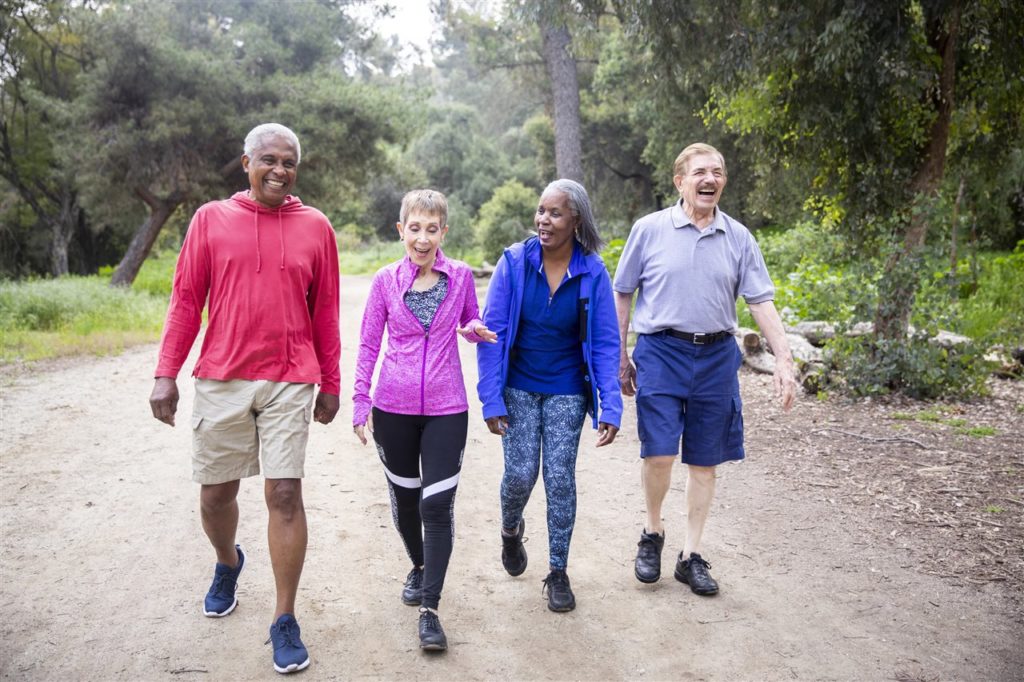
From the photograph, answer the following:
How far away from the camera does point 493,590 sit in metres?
4.14

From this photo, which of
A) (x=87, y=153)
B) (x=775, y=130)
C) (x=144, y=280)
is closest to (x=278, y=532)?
(x=775, y=130)

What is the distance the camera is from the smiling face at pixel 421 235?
3.66 meters

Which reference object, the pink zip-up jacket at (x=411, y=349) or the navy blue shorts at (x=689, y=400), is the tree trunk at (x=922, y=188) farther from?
the pink zip-up jacket at (x=411, y=349)

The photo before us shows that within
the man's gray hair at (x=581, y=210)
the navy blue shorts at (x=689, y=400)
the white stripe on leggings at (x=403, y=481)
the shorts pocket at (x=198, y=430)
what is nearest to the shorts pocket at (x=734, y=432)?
the navy blue shorts at (x=689, y=400)

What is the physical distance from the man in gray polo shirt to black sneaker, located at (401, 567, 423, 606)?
1104 mm

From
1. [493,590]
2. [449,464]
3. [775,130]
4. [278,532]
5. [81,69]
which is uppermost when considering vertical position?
[81,69]

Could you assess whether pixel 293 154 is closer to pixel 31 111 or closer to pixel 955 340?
pixel 955 340

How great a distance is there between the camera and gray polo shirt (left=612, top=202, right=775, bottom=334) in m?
4.04

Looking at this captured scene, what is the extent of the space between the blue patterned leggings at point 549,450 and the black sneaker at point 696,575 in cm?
68

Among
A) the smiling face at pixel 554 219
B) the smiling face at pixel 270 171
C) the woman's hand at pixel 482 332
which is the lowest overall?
the woman's hand at pixel 482 332

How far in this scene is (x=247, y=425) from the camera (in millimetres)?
3494

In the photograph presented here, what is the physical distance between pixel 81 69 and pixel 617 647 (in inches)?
985

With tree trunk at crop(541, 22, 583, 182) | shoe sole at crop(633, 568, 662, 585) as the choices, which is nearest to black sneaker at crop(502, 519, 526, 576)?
shoe sole at crop(633, 568, 662, 585)

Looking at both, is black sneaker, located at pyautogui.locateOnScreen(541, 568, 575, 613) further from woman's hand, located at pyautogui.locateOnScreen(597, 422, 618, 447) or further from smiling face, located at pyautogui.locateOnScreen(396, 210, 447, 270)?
smiling face, located at pyautogui.locateOnScreen(396, 210, 447, 270)
